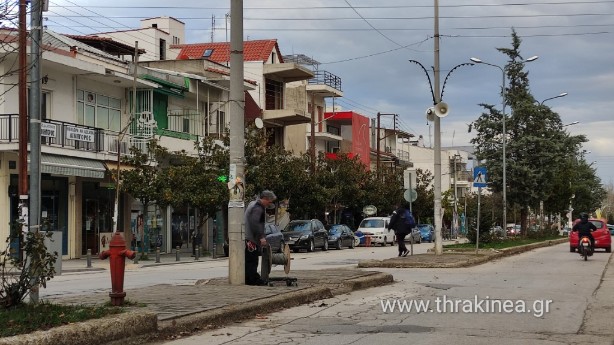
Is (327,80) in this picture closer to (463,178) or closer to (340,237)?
(340,237)

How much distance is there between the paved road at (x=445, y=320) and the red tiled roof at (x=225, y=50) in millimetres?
40125

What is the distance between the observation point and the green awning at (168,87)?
3822 cm

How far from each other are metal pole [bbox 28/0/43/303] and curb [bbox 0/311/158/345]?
138 cm

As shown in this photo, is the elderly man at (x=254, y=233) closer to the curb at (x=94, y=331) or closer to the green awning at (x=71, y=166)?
the curb at (x=94, y=331)

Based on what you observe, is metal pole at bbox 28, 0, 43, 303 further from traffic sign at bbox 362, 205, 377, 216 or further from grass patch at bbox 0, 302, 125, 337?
traffic sign at bbox 362, 205, 377, 216

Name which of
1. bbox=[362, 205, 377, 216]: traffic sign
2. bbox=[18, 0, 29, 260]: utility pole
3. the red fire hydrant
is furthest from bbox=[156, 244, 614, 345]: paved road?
bbox=[362, 205, 377, 216]: traffic sign

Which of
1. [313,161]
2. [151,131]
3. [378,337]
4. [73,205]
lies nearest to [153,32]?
[313,161]

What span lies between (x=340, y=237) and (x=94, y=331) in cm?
3592

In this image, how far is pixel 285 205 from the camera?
153 feet

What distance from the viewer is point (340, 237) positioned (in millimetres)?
43500

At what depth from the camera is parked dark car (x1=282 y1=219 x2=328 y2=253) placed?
38562 millimetres

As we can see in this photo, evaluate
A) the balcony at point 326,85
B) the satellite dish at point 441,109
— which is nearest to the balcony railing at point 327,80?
the balcony at point 326,85

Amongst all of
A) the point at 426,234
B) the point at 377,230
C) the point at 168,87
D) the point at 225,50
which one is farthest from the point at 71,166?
the point at 426,234

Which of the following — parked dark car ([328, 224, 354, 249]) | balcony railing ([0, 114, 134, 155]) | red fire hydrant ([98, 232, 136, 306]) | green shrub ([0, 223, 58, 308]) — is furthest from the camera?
parked dark car ([328, 224, 354, 249])
